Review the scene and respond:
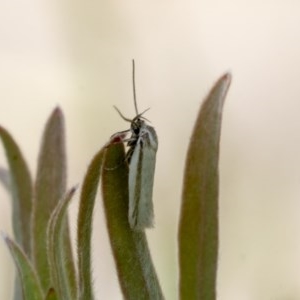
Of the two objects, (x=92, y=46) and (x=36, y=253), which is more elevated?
(x=92, y=46)

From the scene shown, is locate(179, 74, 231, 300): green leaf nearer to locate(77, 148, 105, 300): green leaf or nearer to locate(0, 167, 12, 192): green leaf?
locate(77, 148, 105, 300): green leaf

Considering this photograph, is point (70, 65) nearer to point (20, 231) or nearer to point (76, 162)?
point (76, 162)

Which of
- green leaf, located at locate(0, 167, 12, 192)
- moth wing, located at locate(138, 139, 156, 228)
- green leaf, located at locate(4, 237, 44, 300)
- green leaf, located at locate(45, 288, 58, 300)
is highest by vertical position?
green leaf, located at locate(0, 167, 12, 192)

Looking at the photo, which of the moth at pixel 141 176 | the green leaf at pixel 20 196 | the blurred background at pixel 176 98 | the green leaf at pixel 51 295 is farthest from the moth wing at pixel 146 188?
the blurred background at pixel 176 98

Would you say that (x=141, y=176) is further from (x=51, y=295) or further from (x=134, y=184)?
(x=51, y=295)

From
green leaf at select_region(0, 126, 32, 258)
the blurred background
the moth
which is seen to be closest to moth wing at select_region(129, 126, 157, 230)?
the moth

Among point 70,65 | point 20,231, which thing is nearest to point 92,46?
point 70,65
